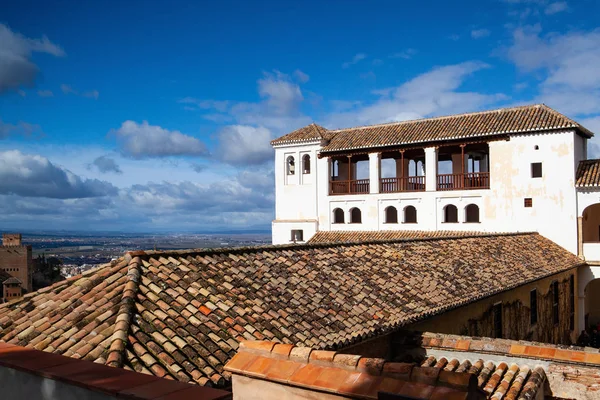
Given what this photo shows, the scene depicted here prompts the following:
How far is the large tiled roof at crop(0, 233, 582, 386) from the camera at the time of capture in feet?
18.9

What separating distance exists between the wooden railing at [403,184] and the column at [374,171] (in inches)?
11.9

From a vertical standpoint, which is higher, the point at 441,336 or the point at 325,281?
the point at 325,281

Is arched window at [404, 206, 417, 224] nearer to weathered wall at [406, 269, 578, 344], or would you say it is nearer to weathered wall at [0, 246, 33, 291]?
weathered wall at [406, 269, 578, 344]

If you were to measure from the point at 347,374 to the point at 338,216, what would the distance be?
95.8 ft

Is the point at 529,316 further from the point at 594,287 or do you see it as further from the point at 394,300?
the point at 594,287

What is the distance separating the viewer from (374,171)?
1176 inches

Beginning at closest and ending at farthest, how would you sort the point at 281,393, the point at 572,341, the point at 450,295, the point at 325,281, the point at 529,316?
the point at 281,393
the point at 325,281
the point at 450,295
the point at 529,316
the point at 572,341

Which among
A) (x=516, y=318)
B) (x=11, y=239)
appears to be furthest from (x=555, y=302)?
(x=11, y=239)

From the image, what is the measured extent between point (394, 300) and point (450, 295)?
76.6 inches

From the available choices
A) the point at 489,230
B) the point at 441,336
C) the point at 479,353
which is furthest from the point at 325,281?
the point at 489,230

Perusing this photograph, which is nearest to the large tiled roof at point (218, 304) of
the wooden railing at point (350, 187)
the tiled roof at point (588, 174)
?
the tiled roof at point (588, 174)

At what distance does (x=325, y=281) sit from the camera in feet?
31.5

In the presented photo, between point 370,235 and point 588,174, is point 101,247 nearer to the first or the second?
point 370,235

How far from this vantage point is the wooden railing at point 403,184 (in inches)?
1162
